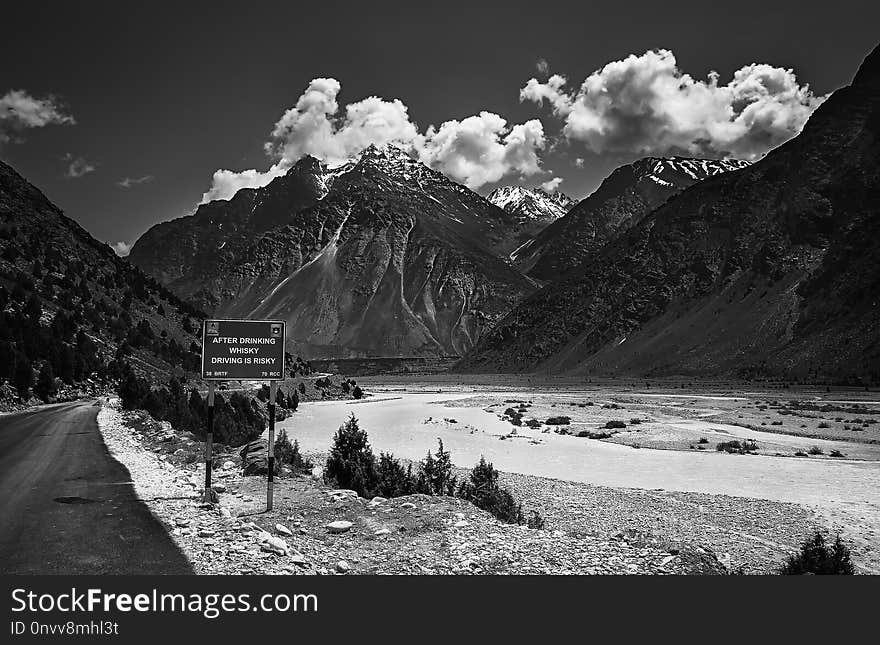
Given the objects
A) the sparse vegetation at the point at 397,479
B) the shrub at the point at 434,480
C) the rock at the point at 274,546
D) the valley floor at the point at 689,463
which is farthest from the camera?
the shrub at the point at 434,480

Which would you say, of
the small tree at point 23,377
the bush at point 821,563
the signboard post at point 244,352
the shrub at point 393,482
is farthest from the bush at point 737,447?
the small tree at point 23,377

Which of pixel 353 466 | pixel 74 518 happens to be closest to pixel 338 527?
pixel 74 518

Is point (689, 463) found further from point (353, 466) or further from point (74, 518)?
point (74, 518)

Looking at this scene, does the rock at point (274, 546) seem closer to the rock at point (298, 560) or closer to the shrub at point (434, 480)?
the rock at point (298, 560)

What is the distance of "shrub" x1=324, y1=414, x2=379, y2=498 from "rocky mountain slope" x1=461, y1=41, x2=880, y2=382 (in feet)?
260

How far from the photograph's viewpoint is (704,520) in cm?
1509

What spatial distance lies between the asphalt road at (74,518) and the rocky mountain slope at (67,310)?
20806 millimetres

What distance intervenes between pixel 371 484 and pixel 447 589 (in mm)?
7716

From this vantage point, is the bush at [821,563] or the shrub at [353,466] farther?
the shrub at [353,466]

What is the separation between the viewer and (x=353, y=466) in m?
15.8

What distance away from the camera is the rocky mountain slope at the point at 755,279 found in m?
88.8

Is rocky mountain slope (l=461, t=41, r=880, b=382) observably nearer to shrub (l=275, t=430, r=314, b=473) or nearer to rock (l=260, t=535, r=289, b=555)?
shrub (l=275, t=430, r=314, b=473)

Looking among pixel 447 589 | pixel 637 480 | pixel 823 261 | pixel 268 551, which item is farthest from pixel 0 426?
pixel 823 261

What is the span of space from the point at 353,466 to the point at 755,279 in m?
114
